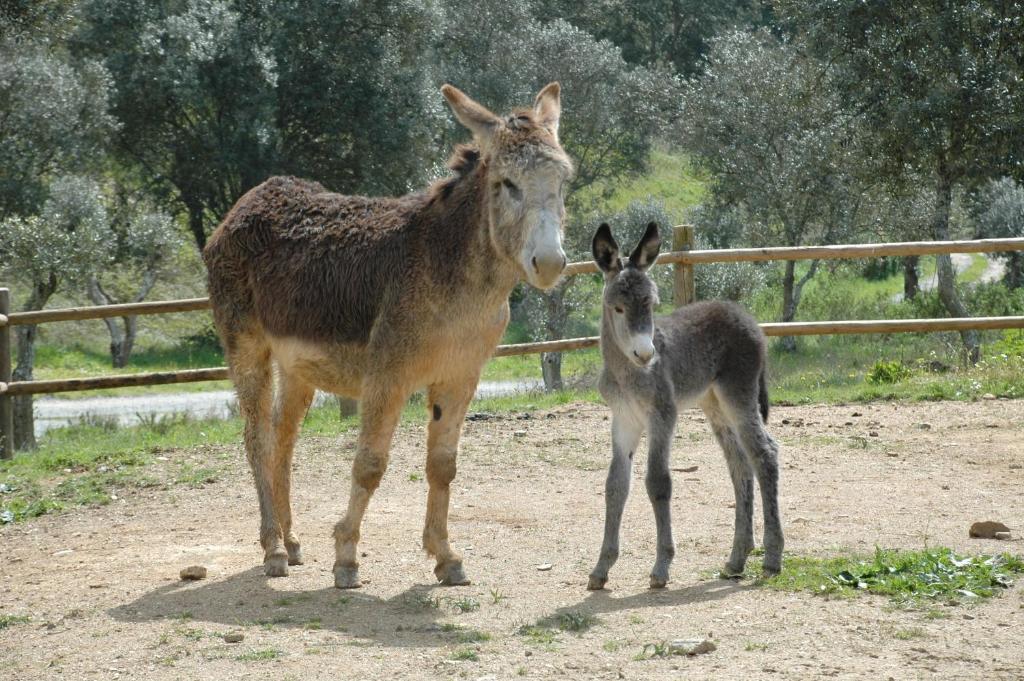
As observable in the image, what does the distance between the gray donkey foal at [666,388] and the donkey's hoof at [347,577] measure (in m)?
1.37

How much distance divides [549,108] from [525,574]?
8.96 feet

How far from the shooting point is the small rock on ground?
7086 millimetres

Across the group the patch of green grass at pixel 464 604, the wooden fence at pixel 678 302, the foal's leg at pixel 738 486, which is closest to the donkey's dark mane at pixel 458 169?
the foal's leg at pixel 738 486

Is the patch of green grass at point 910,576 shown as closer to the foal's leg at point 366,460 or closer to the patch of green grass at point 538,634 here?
the patch of green grass at point 538,634

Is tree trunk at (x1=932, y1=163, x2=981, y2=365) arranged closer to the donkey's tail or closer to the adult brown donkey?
the donkey's tail

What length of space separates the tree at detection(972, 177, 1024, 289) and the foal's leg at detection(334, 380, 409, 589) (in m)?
22.5

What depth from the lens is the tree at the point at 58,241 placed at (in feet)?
67.7

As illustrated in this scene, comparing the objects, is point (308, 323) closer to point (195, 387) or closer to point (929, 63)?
point (929, 63)

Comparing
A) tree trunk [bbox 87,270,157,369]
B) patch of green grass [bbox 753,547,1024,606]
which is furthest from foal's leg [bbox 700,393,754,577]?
tree trunk [bbox 87,270,157,369]

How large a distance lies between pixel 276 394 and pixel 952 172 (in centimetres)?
1524

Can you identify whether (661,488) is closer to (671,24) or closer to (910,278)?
(910,278)

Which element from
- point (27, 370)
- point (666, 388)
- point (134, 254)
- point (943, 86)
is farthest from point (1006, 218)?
point (666, 388)

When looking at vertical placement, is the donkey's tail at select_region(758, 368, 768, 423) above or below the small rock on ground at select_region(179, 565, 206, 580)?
above

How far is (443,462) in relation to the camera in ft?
22.8
